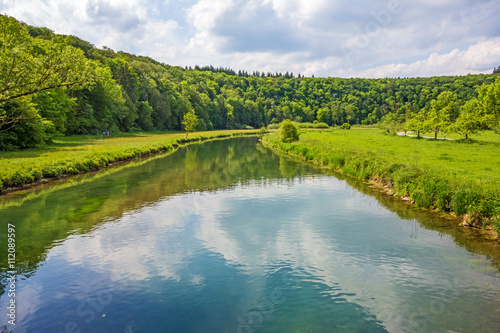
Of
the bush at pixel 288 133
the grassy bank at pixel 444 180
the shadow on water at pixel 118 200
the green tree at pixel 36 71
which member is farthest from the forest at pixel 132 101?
the bush at pixel 288 133

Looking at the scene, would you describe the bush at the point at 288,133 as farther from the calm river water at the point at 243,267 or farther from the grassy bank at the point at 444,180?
the calm river water at the point at 243,267

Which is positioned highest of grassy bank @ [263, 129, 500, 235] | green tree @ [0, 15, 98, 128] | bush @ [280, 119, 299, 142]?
green tree @ [0, 15, 98, 128]

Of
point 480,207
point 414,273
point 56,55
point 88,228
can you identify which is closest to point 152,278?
point 88,228

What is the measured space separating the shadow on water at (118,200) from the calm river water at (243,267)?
135 mm

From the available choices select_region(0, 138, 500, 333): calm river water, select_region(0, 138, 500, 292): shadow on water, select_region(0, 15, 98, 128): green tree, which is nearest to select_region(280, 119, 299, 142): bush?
select_region(0, 138, 500, 292): shadow on water

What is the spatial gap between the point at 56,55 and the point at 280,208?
47.3ft

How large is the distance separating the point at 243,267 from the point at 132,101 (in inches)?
3692

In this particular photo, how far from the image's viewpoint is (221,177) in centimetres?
3181

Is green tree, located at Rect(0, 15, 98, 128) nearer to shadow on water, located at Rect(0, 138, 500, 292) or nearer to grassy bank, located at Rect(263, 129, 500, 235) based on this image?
shadow on water, located at Rect(0, 138, 500, 292)

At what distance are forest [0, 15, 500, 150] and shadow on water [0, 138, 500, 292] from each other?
5259mm

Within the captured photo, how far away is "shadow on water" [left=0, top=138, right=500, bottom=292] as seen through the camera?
14.1 metres

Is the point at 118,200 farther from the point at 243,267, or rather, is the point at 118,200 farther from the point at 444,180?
the point at 444,180

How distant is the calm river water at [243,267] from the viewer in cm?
884

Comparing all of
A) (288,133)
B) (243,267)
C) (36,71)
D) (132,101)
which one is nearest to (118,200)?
(36,71)
